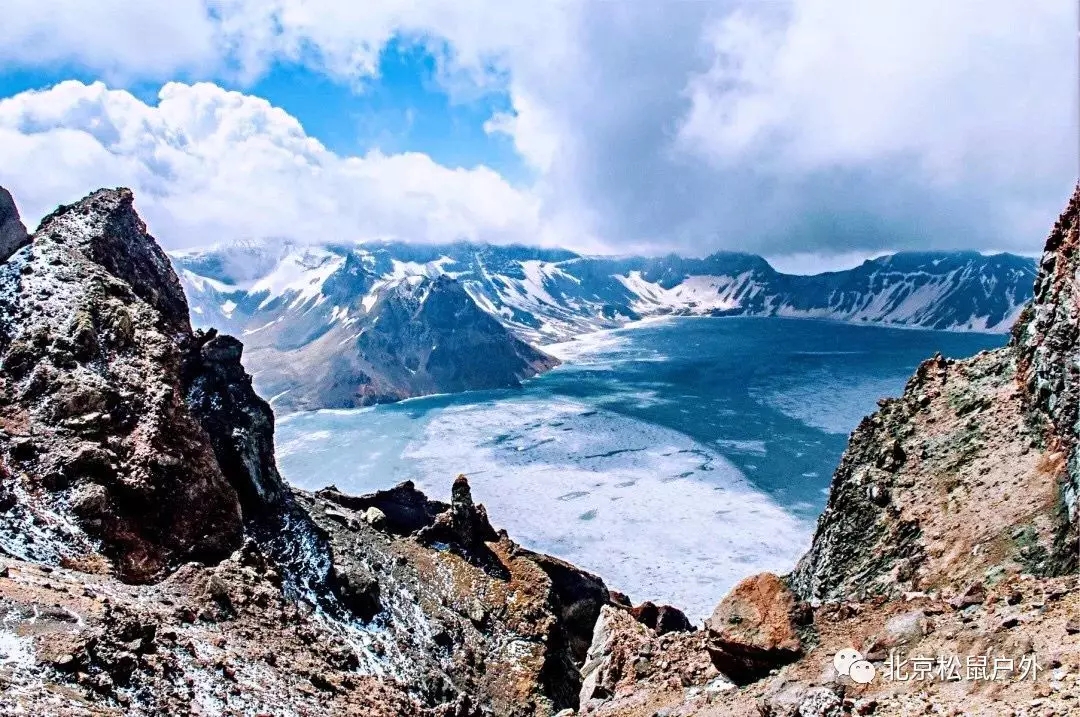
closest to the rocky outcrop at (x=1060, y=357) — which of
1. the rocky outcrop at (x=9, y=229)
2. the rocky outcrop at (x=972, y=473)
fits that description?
the rocky outcrop at (x=972, y=473)

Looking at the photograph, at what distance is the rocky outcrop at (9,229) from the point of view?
5200 cm

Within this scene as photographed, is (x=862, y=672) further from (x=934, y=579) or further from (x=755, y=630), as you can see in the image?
(x=934, y=579)

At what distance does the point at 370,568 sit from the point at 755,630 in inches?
2005

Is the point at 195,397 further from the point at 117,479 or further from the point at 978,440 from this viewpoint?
the point at 978,440

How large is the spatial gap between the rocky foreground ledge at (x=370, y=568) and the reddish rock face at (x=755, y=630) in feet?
0.21

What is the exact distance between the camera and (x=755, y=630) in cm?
1942

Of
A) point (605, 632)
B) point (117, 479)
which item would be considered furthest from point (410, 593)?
point (605, 632)

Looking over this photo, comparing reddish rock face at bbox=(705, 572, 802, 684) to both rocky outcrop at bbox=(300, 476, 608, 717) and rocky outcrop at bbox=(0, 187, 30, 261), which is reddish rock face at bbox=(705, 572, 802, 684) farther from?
rocky outcrop at bbox=(0, 187, 30, 261)

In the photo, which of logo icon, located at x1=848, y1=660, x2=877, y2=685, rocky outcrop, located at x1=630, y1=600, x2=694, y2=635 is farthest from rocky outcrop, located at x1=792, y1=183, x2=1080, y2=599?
rocky outcrop, located at x1=630, y1=600, x2=694, y2=635

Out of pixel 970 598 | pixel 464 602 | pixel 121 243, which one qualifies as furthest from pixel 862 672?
pixel 121 243

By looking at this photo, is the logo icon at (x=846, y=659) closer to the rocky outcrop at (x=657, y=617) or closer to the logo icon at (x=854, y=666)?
the logo icon at (x=854, y=666)

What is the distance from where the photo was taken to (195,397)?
59.2 metres

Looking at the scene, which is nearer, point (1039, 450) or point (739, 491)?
point (1039, 450)

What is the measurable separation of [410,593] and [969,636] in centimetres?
Answer: 5518
